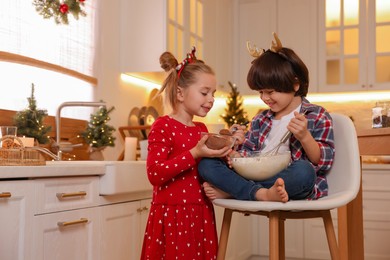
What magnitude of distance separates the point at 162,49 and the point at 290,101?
1613mm

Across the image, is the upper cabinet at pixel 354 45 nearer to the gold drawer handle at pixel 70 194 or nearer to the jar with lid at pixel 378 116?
the jar with lid at pixel 378 116

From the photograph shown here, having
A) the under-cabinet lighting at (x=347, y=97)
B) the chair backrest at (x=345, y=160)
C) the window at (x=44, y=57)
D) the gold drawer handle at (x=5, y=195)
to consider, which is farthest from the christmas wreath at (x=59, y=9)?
the under-cabinet lighting at (x=347, y=97)

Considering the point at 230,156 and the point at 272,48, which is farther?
the point at 272,48

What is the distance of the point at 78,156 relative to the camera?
2.98m

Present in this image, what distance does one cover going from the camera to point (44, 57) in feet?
9.25

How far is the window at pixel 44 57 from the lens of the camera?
257 centimetres

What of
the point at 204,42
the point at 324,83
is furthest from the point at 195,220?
the point at 324,83

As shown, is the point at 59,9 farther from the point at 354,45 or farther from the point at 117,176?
the point at 354,45

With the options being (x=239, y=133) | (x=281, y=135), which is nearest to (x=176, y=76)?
(x=239, y=133)

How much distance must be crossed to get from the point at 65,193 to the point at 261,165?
27.4 inches

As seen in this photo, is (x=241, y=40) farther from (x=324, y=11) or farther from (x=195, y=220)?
(x=195, y=220)

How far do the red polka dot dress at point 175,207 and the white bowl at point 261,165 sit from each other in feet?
0.56

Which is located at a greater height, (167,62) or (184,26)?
(184,26)

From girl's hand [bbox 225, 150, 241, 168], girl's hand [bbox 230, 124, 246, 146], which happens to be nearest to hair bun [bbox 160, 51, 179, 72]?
girl's hand [bbox 230, 124, 246, 146]
